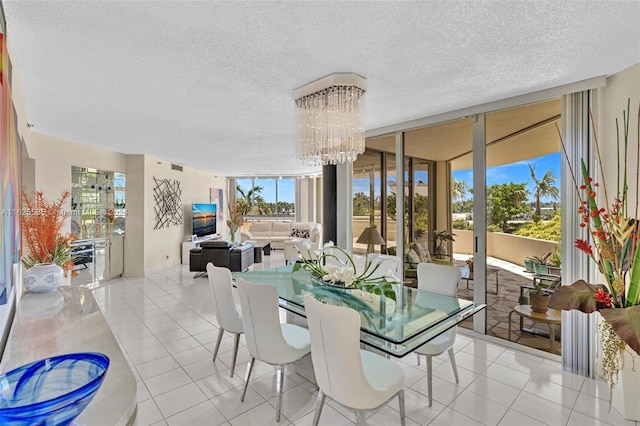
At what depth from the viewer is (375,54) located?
207 cm

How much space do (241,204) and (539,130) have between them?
9275 millimetres

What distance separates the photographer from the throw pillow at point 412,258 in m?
4.08

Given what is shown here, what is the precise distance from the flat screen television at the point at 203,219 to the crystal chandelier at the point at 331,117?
6094 millimetres

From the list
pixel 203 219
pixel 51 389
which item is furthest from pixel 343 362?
pixel 203 219

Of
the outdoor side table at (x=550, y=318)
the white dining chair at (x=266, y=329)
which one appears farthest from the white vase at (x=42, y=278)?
the outdoor side table at (x=550, y=318)

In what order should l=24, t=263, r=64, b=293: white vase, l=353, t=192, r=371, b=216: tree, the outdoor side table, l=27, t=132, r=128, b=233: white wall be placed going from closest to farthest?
l=24, t=263, r=64, b=293: white vase < the outdoor side table < l=27, t=132, r=128, b=233: white wall < l=353, t=192, r=371, b=216: tree

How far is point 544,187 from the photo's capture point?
9.86 feet

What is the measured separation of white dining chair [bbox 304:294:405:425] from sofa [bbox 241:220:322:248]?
7449 millimetres

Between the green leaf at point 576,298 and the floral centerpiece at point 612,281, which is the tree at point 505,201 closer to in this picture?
the floral centerpiece at point 612,281

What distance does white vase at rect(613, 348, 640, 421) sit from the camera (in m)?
2.07

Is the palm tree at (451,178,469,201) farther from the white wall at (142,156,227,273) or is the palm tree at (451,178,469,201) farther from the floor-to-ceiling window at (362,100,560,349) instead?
the white wall at (142,156,227,273)

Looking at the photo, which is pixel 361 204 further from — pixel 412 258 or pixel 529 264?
pixel 529 264

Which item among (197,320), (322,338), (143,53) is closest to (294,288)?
(322,338)

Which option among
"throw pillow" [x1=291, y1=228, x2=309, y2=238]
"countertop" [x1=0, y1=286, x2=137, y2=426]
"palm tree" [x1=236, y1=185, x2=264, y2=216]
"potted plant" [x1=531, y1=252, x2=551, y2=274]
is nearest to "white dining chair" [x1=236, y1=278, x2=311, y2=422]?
"countertop" [x1=0, y1=286, x2=137, y2=426]
